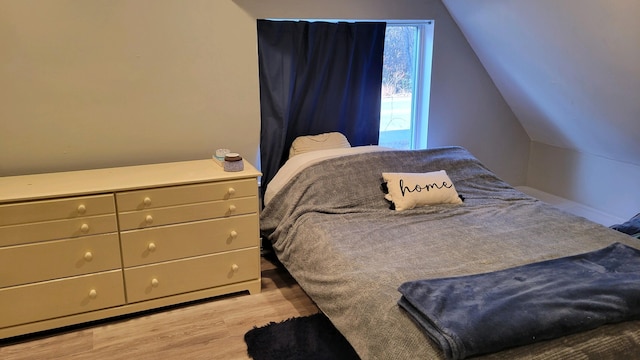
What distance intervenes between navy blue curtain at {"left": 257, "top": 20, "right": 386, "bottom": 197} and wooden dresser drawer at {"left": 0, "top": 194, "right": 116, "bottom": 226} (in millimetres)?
1152

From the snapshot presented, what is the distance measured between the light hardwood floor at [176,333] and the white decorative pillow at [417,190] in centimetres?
78

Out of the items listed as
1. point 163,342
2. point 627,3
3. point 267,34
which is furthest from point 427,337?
point 267,34

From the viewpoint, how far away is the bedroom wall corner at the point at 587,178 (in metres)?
3.63

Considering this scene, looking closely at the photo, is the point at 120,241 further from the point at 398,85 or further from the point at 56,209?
the point at 398,85

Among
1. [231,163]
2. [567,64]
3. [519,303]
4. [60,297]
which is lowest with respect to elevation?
[60,297]

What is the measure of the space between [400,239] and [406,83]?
66.1 inches

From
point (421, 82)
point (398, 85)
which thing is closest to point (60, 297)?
point (398, 85)

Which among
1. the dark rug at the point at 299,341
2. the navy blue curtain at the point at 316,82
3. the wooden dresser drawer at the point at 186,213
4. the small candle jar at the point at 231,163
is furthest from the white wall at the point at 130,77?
the dark rug at the point at 299,341

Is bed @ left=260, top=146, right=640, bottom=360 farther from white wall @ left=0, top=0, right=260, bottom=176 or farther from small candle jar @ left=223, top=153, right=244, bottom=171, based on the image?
white wall @ left=0, top=0, right=260, bottom=176

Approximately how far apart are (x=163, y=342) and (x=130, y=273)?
0.40 m

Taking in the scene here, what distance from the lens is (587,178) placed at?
3.91m

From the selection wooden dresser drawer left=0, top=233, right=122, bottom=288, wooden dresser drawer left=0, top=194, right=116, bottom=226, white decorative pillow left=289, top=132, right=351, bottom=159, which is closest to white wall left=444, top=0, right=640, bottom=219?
white decorative pillow left=289, top=132, right=351, bottom=159

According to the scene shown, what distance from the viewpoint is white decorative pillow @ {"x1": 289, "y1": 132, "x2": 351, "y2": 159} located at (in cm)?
333

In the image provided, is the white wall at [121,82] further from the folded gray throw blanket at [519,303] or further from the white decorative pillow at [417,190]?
the folded gray throw blanket at [519,303]
